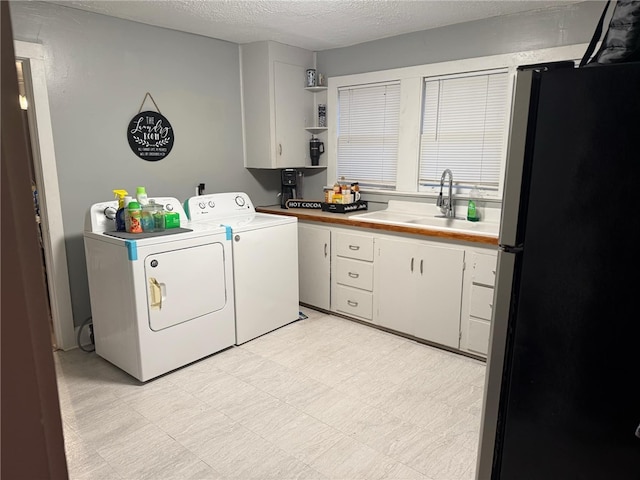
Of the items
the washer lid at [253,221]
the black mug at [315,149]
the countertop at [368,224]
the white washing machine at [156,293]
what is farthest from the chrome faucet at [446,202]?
the white washing machine at [156,293]

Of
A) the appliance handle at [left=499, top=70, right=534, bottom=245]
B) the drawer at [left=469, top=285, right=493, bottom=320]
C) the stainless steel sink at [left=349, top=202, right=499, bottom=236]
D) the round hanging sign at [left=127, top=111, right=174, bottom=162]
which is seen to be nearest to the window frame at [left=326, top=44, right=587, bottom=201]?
the stainless steel sink at [left=349, top=202, right=499, bottom=236]

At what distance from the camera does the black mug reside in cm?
440

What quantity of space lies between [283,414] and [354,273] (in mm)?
1507

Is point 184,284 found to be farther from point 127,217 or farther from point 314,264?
point 314,264

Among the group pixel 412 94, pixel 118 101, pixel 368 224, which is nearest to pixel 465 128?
pixel 412 94

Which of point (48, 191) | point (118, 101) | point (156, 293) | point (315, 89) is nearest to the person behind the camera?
point (156, 293)

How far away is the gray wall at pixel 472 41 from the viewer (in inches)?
114

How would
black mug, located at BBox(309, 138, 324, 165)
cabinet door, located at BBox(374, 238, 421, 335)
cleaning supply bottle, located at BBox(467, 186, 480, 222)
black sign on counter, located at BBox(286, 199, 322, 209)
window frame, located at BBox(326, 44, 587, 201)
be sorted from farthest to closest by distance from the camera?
black mug, located at BBox(309, 138, 324, 165)
black sign on counter, located at BBox(286, 199, 322, 209)
cleaning supply bottle, located at BBox(467, 186, 480, 222)
cabinet door, located at BBox(374, 238, 421, 335)
window frame, located at BBox(326, 44, 587, 201)

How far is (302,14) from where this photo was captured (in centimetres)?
311

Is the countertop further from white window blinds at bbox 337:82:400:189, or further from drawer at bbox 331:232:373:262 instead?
white window blinds at bbox 337:82:400:189

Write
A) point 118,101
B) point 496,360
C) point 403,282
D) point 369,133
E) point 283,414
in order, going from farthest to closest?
point 369,133 → point 403,282 → point 118,101 → point 283,414 → point 496,360

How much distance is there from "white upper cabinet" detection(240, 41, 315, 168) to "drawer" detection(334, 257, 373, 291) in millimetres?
1175

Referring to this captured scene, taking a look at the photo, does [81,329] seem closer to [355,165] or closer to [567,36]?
[355,165]

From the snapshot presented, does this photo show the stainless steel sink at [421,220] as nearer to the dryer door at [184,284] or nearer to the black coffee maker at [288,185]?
the black coffee maker at [288,185]
